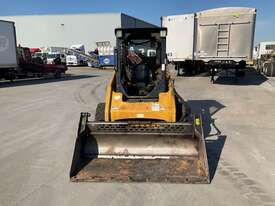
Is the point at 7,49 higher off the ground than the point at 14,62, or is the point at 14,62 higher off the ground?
the point at 7,49

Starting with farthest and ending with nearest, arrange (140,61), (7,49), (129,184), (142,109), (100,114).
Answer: (7,49), (140,61), (100,114), (142,109), (129,184)

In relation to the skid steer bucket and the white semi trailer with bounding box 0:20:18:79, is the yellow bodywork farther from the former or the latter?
the white semi trailer with bounding box 0:20:18:79

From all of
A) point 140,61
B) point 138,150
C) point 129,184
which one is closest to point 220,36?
point 140,61

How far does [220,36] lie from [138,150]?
11343 millimetres

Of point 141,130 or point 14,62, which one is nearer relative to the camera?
point 141,130

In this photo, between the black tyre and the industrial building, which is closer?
the black tyre

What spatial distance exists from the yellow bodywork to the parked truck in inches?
562

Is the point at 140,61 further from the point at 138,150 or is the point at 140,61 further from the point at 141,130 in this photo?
the point at 138,150

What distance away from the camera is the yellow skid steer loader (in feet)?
12.9

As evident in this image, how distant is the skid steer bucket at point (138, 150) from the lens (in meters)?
3.94

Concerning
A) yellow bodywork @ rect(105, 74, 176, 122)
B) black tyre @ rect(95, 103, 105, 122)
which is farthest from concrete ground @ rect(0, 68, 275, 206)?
yellow bodywork @ rect(105, 74, 176, 122)

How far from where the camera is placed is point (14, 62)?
57.7ft

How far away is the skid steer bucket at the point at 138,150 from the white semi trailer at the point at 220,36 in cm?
1081

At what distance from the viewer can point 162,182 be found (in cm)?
378
